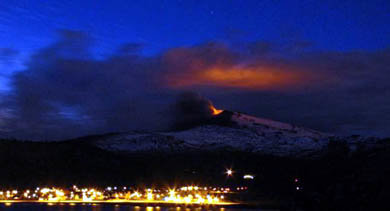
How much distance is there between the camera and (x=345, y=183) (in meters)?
79.1

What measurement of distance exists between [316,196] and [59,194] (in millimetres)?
57799

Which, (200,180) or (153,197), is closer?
(153,197)

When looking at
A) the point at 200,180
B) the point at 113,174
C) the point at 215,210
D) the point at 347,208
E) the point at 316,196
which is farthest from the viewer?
the point at 113,174

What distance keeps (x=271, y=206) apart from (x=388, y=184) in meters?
22.7

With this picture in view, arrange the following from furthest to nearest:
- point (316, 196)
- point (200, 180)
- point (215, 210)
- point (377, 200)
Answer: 1. point (200, 180)
2. point (316, 196)
3. point (215, 210)
4. point (377, 200)

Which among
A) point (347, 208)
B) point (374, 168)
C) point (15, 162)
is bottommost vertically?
point (347, 208)

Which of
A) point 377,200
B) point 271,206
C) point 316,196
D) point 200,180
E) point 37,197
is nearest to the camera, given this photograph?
point 377,200

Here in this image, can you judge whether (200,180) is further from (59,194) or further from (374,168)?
(374,168)

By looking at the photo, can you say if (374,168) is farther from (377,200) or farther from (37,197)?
(37,197)

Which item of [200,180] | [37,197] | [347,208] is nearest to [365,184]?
[347,208]

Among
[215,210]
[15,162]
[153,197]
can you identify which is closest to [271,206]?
[215,210]

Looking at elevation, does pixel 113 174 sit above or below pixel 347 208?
above

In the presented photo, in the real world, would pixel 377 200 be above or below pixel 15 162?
below

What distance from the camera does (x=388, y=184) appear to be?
61.6 metres
